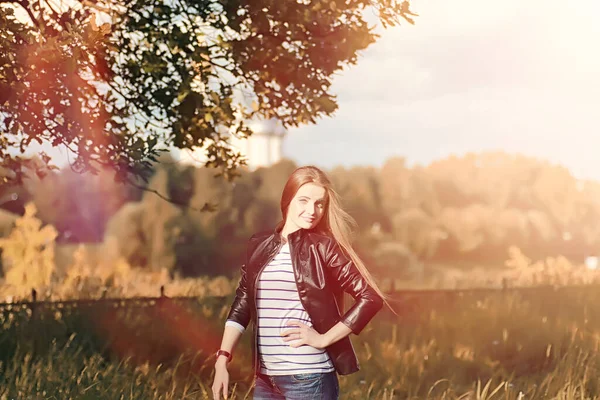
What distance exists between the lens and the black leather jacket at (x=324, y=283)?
398cm

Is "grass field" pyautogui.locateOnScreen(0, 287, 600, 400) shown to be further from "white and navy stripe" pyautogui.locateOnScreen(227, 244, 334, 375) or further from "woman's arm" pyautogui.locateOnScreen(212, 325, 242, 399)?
"white and navy stripe" pyautogui.locateOnScreen(227, 244, 334, 375)

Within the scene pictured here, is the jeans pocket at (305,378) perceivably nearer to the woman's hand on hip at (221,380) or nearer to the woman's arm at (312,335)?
the woman's arm at (312,335)

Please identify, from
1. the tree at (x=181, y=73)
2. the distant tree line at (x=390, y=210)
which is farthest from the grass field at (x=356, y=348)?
the distant tree line at (x=390, y=210)

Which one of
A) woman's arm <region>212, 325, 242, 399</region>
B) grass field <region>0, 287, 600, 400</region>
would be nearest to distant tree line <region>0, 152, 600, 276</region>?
grass field <region>0, 287, 600, 400</region>

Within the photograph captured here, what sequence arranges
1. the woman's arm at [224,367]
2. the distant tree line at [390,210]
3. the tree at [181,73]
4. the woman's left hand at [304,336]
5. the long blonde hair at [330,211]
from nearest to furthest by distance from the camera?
the woman's left hand at [304,336] → the long blonde hair at [330,211] → the woman's arm at [224,367] → the tree at [181,73] → the distant tree line at [390,210]

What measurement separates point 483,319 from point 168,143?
18.6ft

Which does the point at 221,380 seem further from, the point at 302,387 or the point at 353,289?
the point at 353,289

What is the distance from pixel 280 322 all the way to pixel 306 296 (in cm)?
19

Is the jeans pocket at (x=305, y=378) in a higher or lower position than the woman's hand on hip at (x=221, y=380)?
higher

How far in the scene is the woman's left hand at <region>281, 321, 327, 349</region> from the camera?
12.9ft

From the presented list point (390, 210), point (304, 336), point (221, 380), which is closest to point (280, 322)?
point (304, 336)

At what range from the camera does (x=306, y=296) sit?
3.99m

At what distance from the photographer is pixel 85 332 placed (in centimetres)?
961

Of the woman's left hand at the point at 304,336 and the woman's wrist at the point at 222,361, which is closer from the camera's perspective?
the woman's left hand at the point at 304,336
